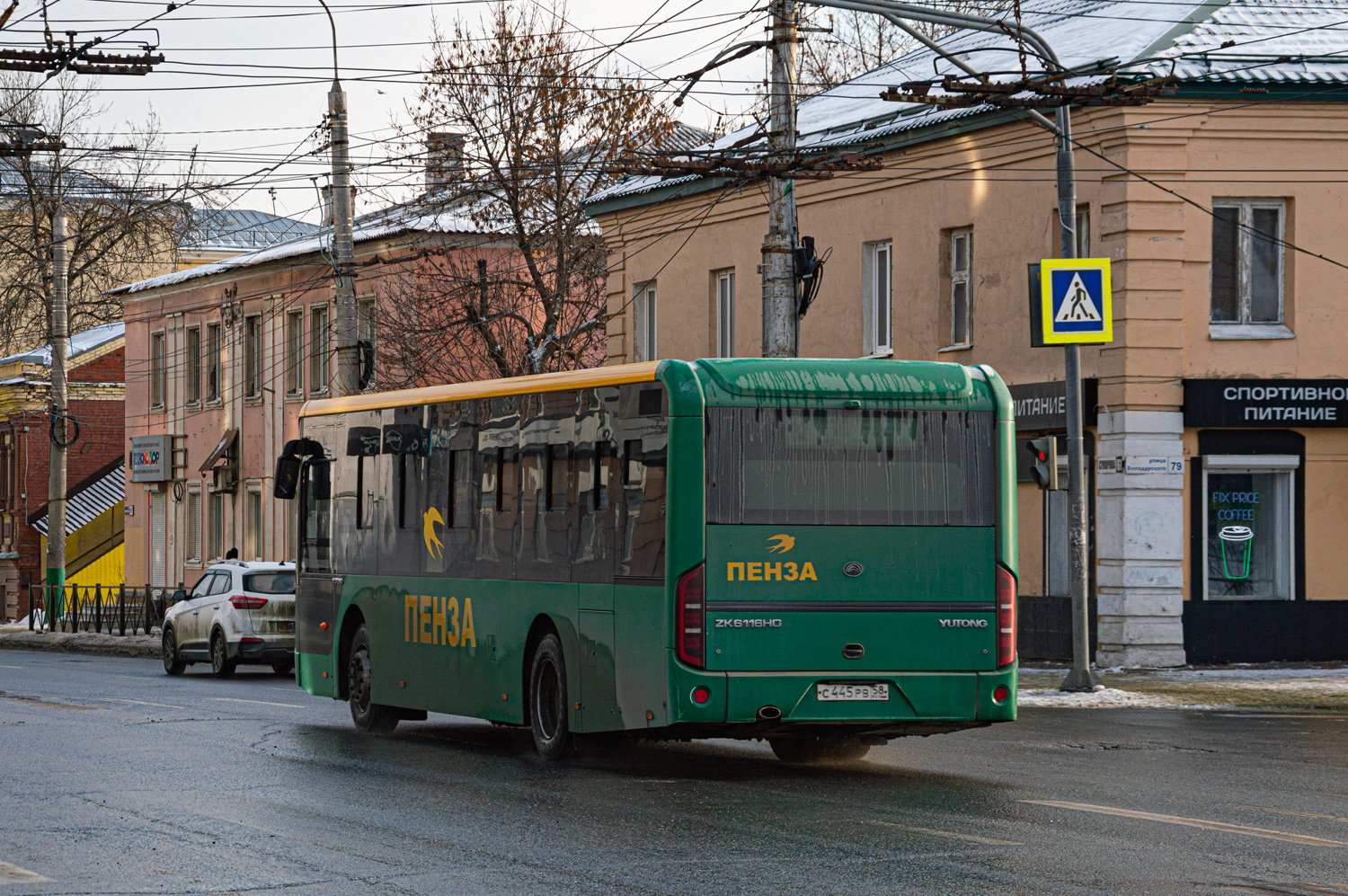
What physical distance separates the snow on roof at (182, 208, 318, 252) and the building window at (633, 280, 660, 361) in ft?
118

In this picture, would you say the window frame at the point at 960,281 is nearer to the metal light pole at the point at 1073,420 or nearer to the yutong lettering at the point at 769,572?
the metal light pole at the point at 1073,420

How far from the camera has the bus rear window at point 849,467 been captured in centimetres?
1275

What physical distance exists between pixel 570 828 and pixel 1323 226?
18138mm

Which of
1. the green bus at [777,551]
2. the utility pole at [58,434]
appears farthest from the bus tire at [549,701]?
the utility pole at [58,434]

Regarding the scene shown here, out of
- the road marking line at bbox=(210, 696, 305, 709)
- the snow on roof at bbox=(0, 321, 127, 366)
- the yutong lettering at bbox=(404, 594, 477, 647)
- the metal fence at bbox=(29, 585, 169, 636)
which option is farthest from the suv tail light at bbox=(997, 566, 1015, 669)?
the snow on roof at bbox=(0, 321, 127, 366)

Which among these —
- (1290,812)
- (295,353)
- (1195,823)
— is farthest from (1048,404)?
(295,353)

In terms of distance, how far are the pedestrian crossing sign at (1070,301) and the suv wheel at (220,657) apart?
12.4m

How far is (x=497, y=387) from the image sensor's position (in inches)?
602

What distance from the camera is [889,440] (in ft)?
42.6

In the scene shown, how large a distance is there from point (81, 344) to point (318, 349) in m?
18.1

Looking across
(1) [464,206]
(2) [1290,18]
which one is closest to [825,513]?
(2) [1290,18]

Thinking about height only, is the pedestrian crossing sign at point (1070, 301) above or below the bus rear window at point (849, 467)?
above

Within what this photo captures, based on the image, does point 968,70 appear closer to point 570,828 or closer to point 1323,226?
point 1323,226

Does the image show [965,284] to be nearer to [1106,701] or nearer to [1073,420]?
[1073,420]
